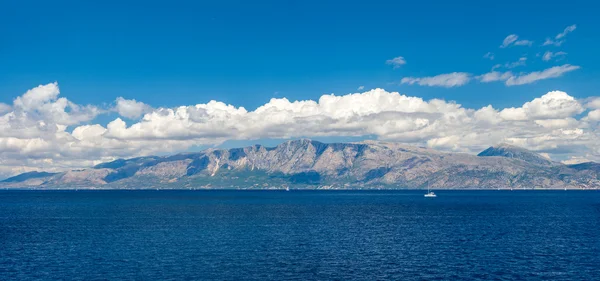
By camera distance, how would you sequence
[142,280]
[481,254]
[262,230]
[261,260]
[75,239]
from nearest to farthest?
[142,280]
[261,260]
[481,254]
[75,239]
[262,230]

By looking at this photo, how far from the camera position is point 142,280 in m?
90.1

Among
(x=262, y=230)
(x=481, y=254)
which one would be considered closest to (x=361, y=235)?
(x=262, y=230)

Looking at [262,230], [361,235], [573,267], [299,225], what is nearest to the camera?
[573,267]

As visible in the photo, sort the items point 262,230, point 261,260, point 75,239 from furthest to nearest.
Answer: point 262,230, point 75,239, point 261,260

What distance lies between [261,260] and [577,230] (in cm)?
11440

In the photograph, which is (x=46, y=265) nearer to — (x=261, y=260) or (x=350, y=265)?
(x=261, y=260)

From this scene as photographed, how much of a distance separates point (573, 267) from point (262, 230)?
9311 cm

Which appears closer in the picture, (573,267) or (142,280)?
(142,280)

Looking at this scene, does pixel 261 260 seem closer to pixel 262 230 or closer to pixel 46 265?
pixel 46 265

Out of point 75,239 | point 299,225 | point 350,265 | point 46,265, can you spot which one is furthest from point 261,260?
point 299,225

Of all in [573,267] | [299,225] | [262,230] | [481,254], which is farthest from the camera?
[299,225]

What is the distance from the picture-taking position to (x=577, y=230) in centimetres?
16938

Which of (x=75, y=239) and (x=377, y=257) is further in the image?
(x=75, y=239)

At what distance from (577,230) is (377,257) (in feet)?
297
